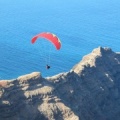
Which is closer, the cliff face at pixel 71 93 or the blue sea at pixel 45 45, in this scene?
the cliff face at pixel 71 93

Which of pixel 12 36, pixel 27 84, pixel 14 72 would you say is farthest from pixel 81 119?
pixel 12 36

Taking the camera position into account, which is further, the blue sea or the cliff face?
the blue sea

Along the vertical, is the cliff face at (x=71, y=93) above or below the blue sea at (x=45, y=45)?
below

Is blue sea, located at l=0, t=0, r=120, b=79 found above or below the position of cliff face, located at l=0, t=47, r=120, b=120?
above

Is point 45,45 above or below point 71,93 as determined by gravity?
above

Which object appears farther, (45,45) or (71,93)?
(45,45)

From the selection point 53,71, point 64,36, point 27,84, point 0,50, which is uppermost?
point 64,36

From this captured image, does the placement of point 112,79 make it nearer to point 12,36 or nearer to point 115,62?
point 115,62

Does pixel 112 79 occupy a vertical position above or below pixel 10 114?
above
